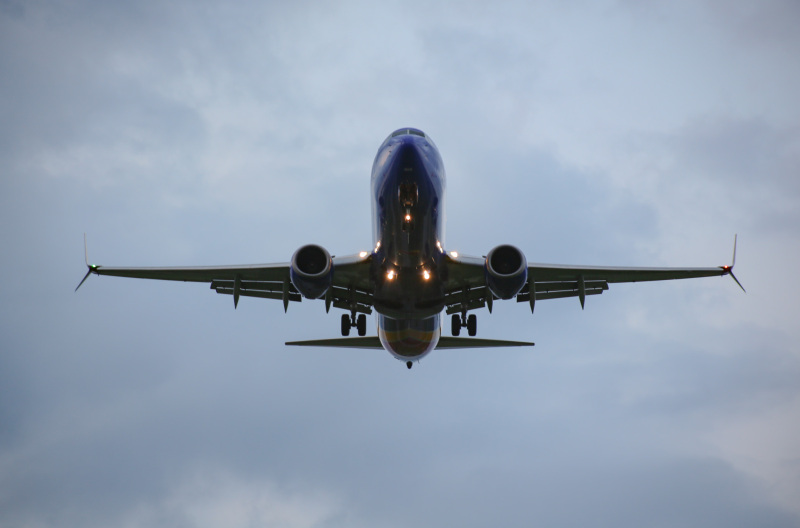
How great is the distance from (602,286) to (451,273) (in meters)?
6.18

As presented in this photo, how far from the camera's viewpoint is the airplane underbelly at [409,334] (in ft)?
77.4

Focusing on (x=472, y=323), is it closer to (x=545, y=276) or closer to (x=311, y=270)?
(x=545, y=276)

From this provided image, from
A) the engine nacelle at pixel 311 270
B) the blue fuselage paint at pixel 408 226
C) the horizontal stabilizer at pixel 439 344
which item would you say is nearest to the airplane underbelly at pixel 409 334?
the blue fuselage paint at pixel 408 226

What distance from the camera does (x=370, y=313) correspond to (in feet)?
85.5

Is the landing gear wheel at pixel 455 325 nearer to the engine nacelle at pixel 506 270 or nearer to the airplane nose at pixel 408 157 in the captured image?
the engine nacelle at pixel 506 270

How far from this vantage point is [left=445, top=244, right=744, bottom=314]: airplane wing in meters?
21.6

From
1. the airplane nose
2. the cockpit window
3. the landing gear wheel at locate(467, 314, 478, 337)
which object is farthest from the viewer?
the landing gear wheel at locate(467, 314, 478, 337)

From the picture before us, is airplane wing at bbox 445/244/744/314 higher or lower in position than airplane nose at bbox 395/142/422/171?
lower

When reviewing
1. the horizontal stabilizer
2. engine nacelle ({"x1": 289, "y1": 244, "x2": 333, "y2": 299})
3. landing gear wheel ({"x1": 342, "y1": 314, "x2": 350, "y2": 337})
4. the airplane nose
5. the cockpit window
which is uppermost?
the cockpit window

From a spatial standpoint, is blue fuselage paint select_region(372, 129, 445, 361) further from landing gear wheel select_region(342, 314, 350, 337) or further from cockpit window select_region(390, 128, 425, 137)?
landing gear wheel select_region(342, 314, 350, 337)

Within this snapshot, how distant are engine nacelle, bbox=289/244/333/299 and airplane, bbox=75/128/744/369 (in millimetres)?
A: 26

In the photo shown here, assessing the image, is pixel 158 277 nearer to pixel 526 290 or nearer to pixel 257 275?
pixel 257 275

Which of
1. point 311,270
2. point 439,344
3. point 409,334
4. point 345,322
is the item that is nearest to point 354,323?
point 345,322

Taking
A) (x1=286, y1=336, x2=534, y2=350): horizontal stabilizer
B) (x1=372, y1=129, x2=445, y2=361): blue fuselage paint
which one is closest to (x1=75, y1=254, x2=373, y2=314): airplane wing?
(x1=372, y1=129, x2=445, y2=361): blue fuselage paint
